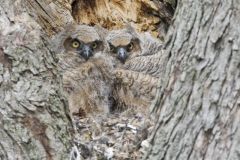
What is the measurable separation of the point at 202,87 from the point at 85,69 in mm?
4005

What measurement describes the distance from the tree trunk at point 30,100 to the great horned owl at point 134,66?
111 inches

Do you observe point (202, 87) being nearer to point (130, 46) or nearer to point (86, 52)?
point (86, 52)

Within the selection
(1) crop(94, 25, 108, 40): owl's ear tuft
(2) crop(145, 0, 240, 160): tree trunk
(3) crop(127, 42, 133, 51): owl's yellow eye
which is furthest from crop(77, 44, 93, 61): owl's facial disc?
(2) crop(145, 0, 240, 160): tree trunk

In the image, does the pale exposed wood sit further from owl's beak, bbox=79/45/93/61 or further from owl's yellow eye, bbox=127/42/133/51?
owl's beak, bbox=79/45/93/61

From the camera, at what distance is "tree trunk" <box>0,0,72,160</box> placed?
11.1 ft

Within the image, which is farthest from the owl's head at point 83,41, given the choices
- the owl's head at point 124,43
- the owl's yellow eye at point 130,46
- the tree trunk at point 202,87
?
the tree trunk at point 202,87

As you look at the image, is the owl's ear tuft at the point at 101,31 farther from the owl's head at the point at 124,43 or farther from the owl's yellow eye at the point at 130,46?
the owl's yellow eye at the point at 130,46

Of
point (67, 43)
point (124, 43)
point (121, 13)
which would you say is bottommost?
point (67, 43)

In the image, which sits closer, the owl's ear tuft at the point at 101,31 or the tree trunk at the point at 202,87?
the tree trunk at the point at 202,87

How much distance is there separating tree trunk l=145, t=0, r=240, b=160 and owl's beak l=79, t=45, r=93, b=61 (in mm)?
4154

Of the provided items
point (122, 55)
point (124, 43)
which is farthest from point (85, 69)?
point (124, 43)

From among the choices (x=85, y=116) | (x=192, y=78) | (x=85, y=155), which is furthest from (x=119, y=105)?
(x=192, y=78)

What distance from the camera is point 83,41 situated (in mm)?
7125

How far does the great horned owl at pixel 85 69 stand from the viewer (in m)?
6.41
